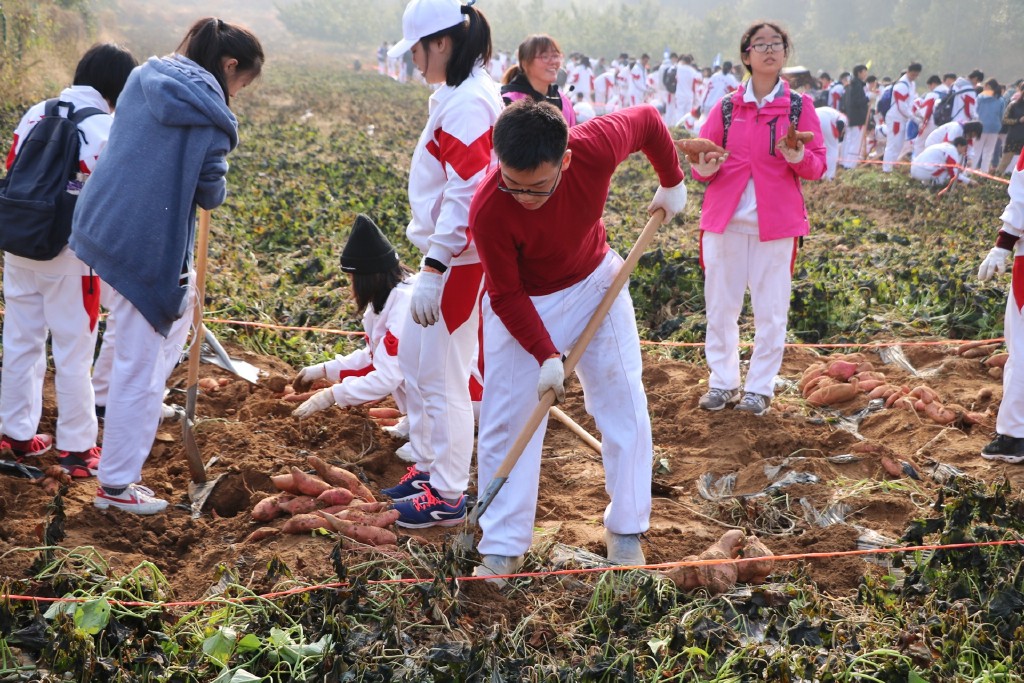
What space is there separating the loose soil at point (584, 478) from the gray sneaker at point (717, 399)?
0.19 ft

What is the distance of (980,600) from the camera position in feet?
10.2

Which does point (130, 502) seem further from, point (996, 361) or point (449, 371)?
point (996, 361)

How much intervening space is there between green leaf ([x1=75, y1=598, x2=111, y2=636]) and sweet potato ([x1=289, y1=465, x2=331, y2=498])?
42.5 inches

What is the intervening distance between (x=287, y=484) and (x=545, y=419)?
48.1 inches

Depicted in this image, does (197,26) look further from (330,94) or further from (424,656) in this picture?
(330,94)

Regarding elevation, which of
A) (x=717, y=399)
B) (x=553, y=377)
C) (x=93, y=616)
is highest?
(x=553, y=377)

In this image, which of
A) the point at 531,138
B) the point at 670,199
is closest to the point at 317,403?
the point at 670,199

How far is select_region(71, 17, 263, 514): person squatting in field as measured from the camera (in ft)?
11.1

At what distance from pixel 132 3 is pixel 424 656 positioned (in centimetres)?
4752

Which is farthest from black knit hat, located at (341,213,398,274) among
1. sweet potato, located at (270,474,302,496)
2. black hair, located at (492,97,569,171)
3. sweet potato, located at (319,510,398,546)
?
black hair, located at (492,97,569,171)

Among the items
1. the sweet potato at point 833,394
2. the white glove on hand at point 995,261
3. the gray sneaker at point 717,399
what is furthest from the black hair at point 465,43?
the sweet potato at point 833,394

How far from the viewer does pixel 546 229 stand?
3023 millimetres

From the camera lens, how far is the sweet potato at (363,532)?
3.48 metres

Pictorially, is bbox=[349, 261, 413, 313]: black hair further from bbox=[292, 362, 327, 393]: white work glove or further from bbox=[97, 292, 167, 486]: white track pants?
bbox=[97, 292, 167, 486]: white track pants
